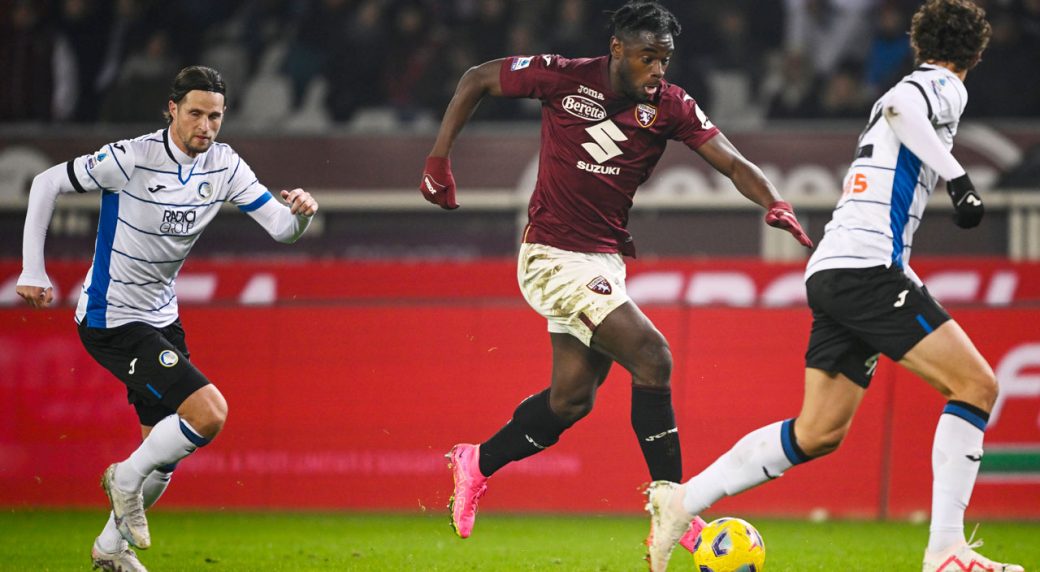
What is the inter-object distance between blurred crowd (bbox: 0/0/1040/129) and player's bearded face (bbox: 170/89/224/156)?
6721mm

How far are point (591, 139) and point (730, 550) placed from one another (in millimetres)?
1879

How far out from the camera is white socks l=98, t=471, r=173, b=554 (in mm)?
5996

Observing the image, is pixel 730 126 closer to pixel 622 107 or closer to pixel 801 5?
pixel 801 5

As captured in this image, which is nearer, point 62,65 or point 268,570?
point 268,570

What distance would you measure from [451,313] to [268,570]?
10.5 ft

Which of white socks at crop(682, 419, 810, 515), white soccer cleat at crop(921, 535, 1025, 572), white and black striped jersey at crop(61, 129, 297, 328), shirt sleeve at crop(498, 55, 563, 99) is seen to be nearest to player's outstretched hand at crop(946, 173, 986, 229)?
white socks at crop(682, 419, 810, 515)

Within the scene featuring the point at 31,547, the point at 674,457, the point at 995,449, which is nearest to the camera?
the point at 674,457

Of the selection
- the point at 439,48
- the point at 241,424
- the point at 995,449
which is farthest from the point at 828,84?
the point at 241,424

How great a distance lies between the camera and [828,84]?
1300cm

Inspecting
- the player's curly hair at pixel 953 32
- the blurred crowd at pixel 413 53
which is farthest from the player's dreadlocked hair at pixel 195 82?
the blurred crowd at pixel 413 53

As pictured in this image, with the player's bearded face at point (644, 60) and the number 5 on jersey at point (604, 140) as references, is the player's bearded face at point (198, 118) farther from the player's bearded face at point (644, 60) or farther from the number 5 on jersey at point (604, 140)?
the player's bearded face at point (644, 60)

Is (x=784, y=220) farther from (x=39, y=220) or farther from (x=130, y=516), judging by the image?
(x=39, y=220)

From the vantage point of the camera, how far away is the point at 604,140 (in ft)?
19.4

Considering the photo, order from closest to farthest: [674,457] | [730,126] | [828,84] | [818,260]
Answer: [818,260] < [674,457] < [730,126] < [828,84]
